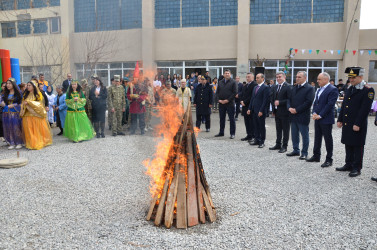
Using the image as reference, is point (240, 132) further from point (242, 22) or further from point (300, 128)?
point (242, 22)

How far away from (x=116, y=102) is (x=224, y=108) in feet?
11.6

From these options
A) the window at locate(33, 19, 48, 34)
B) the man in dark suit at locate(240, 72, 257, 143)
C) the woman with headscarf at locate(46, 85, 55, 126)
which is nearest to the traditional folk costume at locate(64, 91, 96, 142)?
the woman with headscarf at locate(46, 85, 55, 126)

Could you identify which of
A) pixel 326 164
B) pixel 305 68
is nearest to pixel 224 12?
pixel 305 68

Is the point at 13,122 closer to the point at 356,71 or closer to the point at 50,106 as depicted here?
the point at 50,106

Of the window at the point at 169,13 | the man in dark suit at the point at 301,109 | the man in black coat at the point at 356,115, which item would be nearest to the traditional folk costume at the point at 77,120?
the man in dark suit at the point at 301,109

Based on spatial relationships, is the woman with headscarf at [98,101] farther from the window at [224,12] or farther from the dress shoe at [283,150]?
the window at [224,12]

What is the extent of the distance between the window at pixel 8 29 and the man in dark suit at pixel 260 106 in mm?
23554

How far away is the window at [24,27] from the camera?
23.7 metres

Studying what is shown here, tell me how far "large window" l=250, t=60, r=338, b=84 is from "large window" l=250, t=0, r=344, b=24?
8.73ft

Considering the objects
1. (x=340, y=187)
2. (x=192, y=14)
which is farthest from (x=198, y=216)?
(x=192, y=14)

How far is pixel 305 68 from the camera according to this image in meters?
19.9

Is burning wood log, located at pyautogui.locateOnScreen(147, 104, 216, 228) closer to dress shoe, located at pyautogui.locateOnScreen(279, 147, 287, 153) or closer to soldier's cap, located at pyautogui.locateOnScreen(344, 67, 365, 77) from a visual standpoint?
soldier's cap, located at pyautogui.locateOnScreen(344, 67, 365, 77)

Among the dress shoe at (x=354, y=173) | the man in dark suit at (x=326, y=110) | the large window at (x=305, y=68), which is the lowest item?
the dress shoe at (x=354, y=173)

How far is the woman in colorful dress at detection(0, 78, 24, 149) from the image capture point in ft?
26.4
